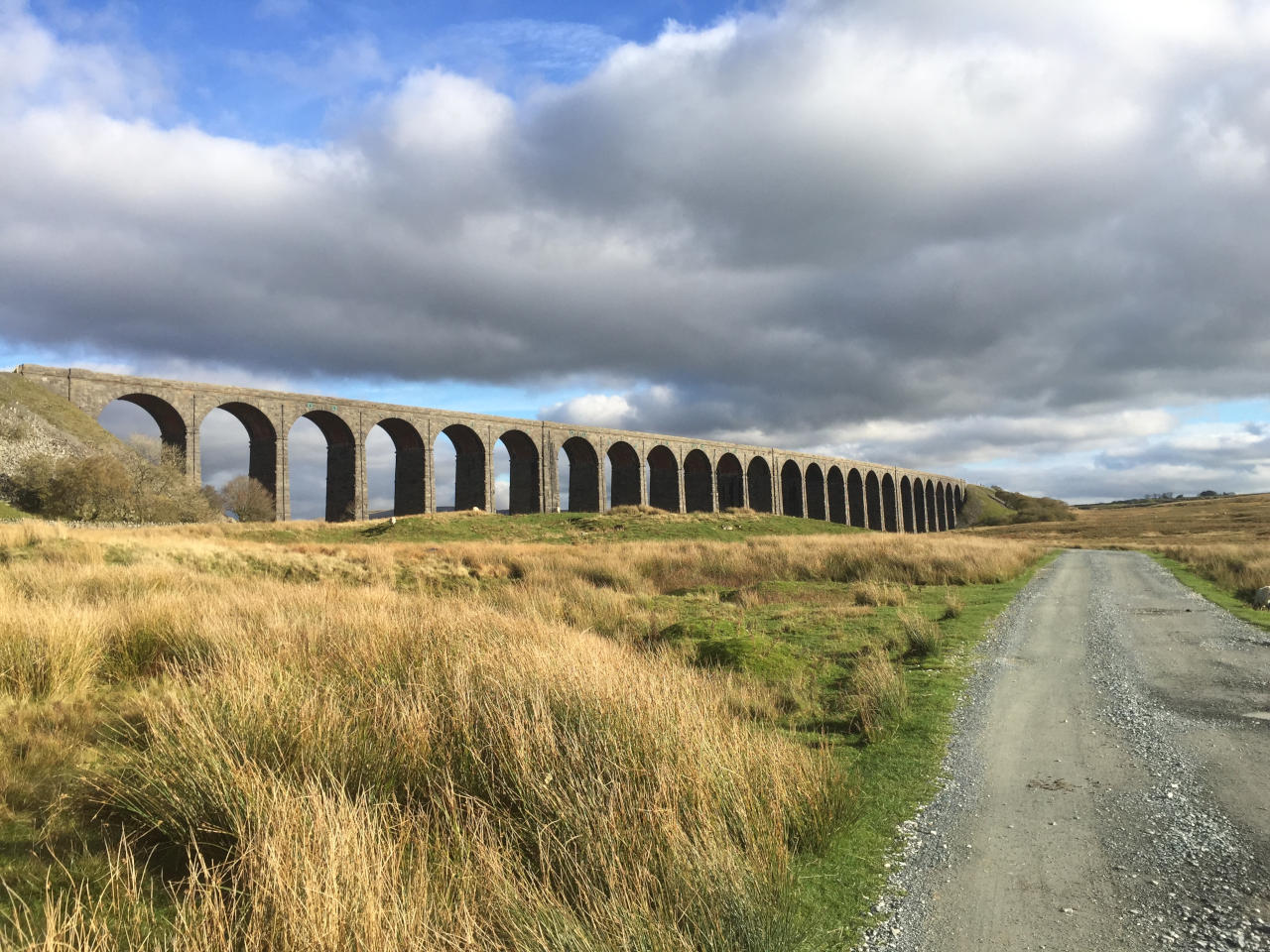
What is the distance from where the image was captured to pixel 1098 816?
12.8 feet

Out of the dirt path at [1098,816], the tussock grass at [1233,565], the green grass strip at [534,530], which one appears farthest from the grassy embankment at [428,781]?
the green grass strip at [534,530]

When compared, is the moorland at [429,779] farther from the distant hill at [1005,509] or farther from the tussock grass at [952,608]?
the distant hill at [1005,509]

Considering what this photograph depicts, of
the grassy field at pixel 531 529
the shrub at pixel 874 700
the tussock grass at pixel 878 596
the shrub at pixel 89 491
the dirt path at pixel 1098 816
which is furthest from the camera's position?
the grassy field at pixel 531 529

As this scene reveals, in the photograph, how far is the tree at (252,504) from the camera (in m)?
33.6

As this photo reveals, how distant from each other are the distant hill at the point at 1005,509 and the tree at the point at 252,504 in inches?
3256

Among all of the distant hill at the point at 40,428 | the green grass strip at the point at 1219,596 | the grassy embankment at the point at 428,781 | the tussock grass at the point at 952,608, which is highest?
the distant hill at the point at 40,428

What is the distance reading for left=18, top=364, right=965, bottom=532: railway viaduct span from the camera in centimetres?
3153

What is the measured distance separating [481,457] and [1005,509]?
95975mm

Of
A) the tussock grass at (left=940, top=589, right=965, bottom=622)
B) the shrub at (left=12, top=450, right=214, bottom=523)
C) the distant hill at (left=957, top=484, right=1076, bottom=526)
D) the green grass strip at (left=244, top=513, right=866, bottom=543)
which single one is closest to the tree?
the shrub at (left=12, top=450, right=214, bottom=523)

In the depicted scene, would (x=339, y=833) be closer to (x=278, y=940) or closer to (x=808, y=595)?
(x=278, y=940)

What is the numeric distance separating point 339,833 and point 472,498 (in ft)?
137

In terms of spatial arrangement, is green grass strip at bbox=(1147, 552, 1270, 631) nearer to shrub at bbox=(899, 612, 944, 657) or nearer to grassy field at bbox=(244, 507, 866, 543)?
shrub at bbox=(899, 612, 944, 657)

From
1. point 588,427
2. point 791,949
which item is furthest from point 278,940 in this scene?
point 588,427

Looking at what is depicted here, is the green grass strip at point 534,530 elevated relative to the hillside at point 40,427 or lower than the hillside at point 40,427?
lower
